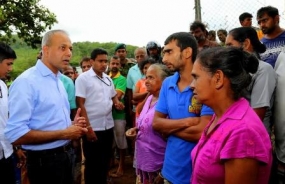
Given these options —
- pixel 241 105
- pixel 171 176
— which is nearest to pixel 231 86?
pixel 241 105

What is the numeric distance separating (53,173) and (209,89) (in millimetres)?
1697

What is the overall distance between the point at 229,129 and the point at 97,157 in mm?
3075

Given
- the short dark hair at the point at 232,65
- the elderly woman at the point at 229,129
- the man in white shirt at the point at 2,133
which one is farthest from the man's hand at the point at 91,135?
the short dark hair at the point at 232,65

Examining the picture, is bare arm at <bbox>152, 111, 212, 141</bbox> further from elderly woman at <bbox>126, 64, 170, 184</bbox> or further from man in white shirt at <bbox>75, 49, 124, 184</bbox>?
man in white shirt at <bbox>75, 49, 124, 184</bbox>

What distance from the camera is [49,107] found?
2.62 m

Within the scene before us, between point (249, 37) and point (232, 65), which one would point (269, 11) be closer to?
point (249, 37)

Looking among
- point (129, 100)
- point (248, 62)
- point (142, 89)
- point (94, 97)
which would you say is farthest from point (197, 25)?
point (248, 62)

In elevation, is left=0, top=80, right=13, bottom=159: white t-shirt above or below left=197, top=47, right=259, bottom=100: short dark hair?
below

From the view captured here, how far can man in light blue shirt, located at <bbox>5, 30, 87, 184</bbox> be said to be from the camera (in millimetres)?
2473

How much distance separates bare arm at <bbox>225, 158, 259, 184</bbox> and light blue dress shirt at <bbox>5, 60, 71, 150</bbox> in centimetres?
175

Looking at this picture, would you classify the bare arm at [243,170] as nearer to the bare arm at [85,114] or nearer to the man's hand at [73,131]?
the man's hand at [73,131]

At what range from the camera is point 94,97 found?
4238mm

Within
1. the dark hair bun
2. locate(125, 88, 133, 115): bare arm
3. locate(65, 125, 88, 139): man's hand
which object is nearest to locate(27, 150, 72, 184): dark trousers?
locate(65, 125, 88, 139): man's hand

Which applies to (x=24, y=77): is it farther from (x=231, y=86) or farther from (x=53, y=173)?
(x=231, y=86)
